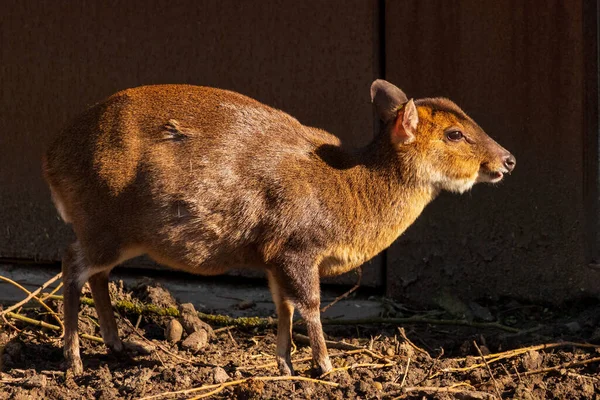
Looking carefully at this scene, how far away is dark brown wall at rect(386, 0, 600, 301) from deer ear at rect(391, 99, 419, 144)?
56.7 inches

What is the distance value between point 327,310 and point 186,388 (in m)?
2.14

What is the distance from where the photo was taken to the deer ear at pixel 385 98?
6.45 m

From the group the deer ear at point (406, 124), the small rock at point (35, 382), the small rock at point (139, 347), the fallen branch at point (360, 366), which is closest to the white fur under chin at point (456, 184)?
the deer ear at point (406, 124)

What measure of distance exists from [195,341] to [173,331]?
0.17 metres

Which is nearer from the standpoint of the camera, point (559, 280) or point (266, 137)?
point (266, 137)

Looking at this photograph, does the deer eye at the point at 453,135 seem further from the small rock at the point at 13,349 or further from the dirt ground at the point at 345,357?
the small rock at the point at 13,349

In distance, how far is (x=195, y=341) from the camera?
676 cm

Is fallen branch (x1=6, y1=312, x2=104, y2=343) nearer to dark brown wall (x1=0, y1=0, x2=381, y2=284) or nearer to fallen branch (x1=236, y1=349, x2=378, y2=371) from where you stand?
fallen branch (x1=236, y1=349, x2=378, y2=371)

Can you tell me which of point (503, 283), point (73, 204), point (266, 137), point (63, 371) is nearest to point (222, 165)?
point (266, 137)

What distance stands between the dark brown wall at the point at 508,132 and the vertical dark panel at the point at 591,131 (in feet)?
0.15

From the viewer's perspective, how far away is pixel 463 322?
7227 mm

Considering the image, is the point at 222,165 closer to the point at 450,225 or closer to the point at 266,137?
the point at 266,137

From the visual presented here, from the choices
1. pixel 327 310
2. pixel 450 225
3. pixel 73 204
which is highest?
pixel 73 204

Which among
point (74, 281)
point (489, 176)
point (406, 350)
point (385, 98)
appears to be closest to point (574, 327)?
point (406, 350)
